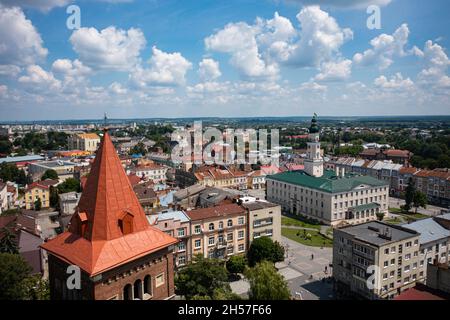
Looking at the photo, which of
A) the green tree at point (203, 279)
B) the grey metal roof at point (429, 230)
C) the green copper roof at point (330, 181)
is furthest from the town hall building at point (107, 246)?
the green copper roof at point (330, 181)

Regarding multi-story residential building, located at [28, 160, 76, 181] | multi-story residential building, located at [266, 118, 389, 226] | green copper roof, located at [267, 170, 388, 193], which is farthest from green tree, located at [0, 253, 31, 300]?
multi-story residential building, located at [28, 160, 76, 181]

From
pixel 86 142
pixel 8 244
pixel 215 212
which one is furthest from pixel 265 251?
pixel 86 142

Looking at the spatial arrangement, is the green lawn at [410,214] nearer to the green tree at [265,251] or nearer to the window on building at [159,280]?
the green tree at [265,251]

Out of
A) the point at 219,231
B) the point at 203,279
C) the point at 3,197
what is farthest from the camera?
the point at 3,197

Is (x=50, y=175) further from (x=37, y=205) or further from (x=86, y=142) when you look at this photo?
(x=86, y=142)

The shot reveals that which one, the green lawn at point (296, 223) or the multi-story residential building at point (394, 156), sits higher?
the multi-story residential building at point (394, 156)
